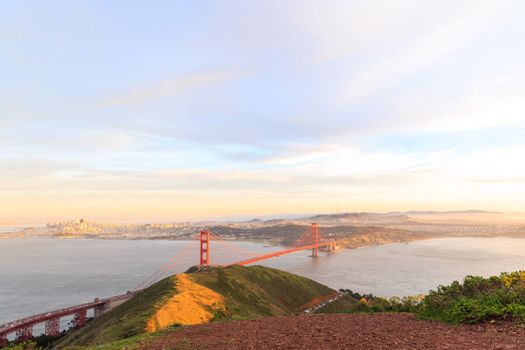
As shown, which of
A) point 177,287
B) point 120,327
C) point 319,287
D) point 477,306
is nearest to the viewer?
point 477,306

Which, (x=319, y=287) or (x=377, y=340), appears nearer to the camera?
(x=377, y=340)

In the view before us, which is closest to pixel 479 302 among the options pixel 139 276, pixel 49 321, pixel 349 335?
pixel 349 335

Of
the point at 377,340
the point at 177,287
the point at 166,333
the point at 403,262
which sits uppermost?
the point at 377,340

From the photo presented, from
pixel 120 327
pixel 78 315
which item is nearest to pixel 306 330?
pixel 120 327

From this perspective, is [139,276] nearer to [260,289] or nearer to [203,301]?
[260,289]

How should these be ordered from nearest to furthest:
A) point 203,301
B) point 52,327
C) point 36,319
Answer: point 203,301 → point 36,319 → point 52,327

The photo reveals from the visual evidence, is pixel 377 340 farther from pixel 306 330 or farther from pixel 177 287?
pixel 177 287

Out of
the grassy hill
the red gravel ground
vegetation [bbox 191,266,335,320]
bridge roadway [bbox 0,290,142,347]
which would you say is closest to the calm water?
bridge roadway [bbox 0,290,142,347]
